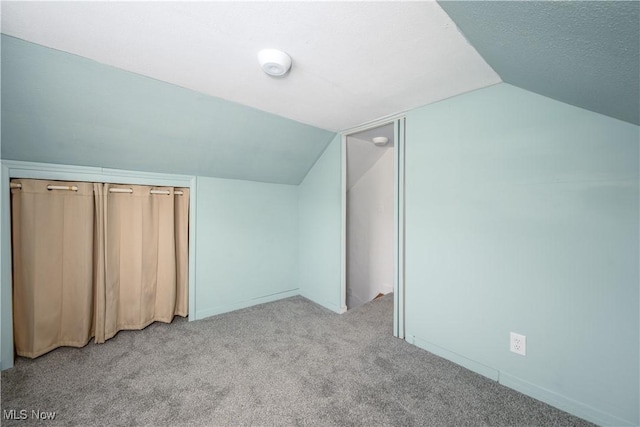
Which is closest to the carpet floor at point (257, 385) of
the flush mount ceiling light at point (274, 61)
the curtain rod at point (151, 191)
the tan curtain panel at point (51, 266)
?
the tan curtain panel at point (51, 266)

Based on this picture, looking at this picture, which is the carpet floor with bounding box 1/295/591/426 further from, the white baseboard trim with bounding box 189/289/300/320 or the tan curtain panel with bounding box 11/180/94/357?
the white baseboard trim with bounding box 189/289/300/320

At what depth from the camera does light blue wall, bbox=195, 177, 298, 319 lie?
256 cm

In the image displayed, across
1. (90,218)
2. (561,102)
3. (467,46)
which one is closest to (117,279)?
(90,218)

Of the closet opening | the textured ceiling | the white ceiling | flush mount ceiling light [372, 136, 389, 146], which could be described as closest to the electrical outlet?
the textured ceiling

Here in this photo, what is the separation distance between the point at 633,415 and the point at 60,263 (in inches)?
144

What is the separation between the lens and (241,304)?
2.79 metres

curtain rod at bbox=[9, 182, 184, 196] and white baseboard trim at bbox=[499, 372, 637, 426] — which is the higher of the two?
curtain rod at bbox=[9, 182, 184, 196]

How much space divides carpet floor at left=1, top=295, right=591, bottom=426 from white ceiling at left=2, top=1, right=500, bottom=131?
6.34 ft

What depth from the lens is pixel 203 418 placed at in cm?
135

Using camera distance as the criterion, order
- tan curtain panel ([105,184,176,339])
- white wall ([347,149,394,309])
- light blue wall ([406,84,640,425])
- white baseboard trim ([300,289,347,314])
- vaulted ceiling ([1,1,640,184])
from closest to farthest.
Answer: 1. vaulted ceiling ([1,1,640,184])
2. light blue wall ([406,84,640,425])
3. tan curtain panel ([105,184,176,339])
4. white baseboard trim ([300,289,347,314])
5. white wall ([347,149,394,309])

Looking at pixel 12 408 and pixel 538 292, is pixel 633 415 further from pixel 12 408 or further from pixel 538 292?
pixel 12 408

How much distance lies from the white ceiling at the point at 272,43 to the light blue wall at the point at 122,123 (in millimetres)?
Result: 124

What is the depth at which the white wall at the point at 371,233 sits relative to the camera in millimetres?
3424

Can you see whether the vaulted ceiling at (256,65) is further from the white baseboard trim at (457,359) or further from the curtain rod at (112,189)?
the white baseboard trim at (457,359)
